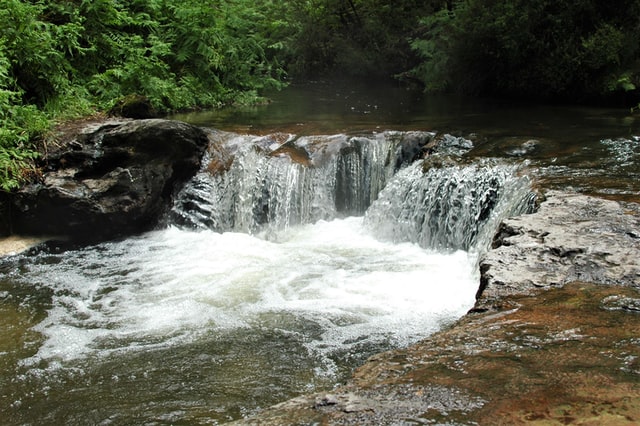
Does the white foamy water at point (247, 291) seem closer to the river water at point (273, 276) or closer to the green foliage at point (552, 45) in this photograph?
the river water at point (273, 276)

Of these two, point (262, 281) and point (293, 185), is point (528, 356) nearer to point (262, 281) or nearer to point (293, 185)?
point (262, 281)

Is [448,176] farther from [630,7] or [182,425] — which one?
[630,7]

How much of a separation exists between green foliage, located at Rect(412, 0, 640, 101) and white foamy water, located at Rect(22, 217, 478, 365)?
7683 millimetres

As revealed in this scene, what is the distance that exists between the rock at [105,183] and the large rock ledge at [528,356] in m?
6.41

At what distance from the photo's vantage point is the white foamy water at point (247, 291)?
5898 mm

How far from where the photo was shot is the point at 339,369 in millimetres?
5121

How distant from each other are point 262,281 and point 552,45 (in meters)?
10.5

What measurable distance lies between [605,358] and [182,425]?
2824 millimetres

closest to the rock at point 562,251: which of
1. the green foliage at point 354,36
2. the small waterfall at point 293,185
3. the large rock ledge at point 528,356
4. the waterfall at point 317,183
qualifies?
the large rock ledge at point 528,356

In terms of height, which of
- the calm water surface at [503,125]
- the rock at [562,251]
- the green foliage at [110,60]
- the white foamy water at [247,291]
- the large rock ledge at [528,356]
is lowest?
the white foamy water at [247,291]

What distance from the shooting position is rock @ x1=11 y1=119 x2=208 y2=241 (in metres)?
9.18

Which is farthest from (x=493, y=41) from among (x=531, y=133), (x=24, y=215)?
(x=24, y=215)

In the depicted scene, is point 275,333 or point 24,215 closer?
point 275,333

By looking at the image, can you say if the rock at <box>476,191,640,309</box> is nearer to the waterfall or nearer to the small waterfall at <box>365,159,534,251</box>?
the small waterfall at <box>365,159,534,251</box>
